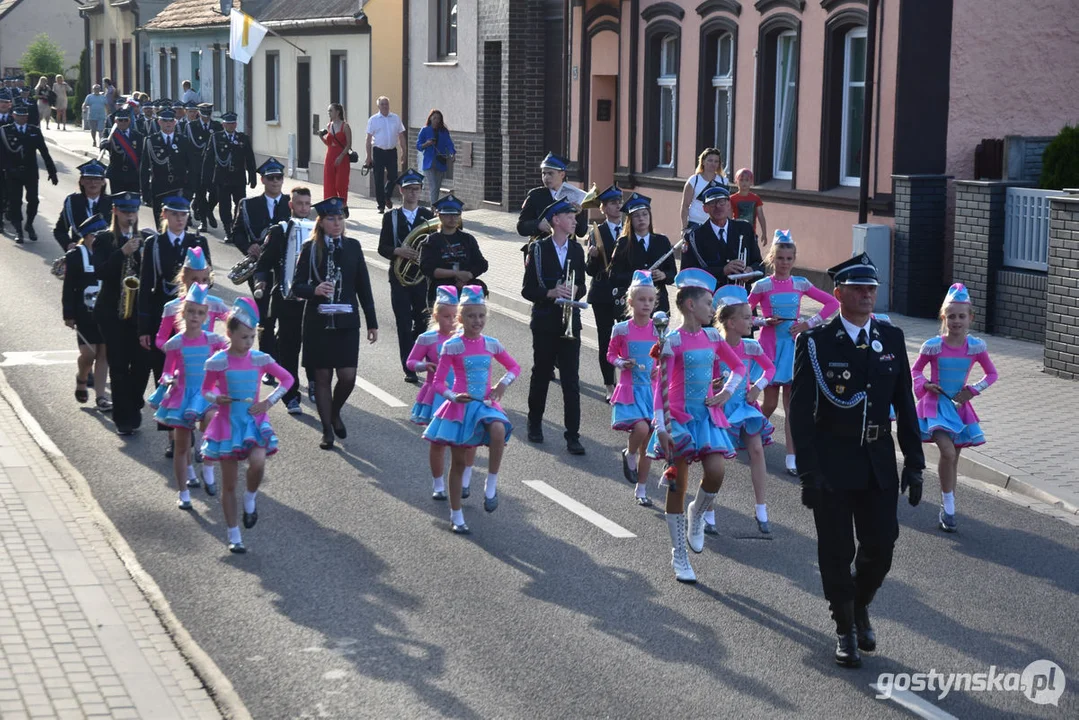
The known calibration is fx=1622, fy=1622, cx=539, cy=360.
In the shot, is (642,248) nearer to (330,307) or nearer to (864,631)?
(330,307)

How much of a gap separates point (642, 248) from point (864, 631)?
6294 millimetres

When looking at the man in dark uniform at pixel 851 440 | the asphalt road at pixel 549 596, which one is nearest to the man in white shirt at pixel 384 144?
the asphalt road at pixel 549 596

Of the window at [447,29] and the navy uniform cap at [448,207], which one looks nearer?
the navy uniform cap at [448,207]

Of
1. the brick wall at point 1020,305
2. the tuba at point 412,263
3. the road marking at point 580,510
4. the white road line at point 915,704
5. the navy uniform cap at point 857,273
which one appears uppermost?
the navy uniform cap at point 857,273

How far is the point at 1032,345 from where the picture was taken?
18.1 metres

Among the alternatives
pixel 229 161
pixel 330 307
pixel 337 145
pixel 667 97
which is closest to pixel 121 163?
pixel 229 161

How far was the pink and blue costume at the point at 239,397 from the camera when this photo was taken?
32.0 ft

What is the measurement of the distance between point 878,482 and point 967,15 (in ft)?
45.8

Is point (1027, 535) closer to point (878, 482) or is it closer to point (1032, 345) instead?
point (878, 482)

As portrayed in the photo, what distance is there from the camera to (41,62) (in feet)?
252

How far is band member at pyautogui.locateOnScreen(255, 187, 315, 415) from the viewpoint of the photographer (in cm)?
1370

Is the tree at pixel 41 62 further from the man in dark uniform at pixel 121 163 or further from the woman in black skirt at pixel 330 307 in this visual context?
the woman in black skirt at pixel 330 307

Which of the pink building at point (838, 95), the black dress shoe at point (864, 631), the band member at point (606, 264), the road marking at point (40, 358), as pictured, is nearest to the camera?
the black dress shoe at point (864, 631)

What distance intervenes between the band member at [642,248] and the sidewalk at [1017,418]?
2.63m
